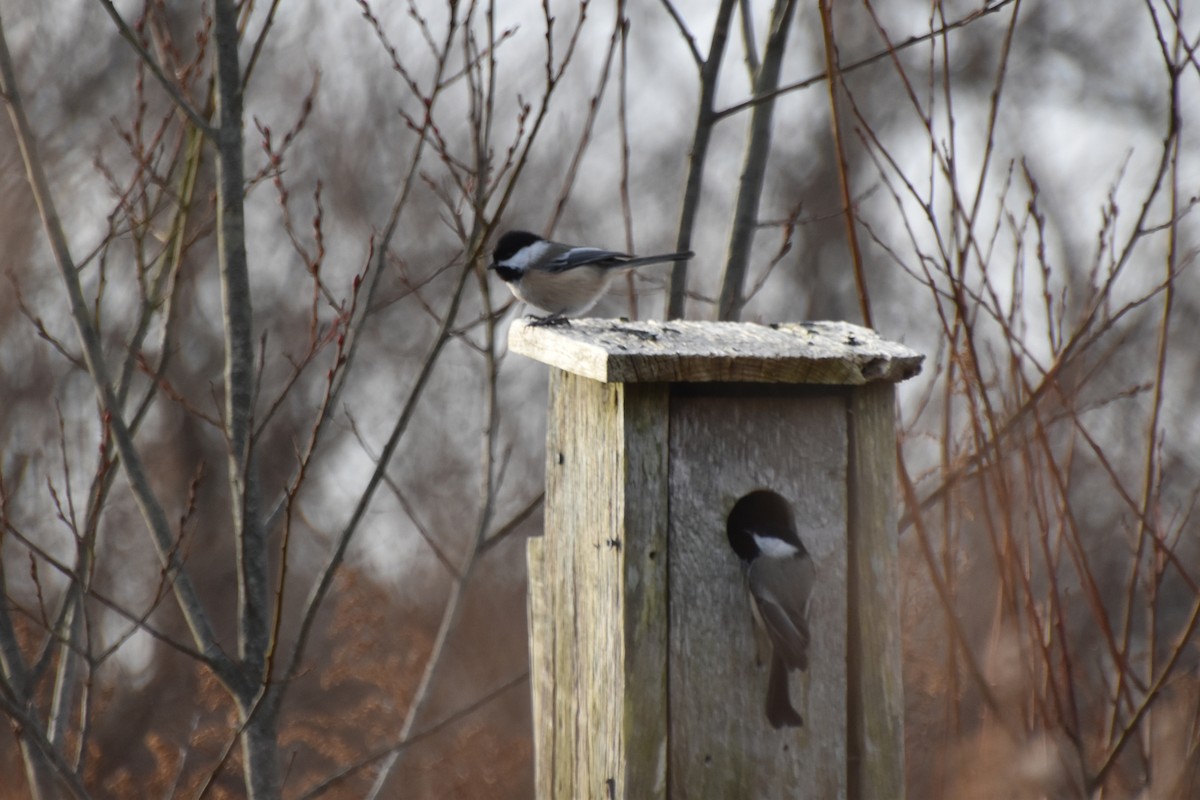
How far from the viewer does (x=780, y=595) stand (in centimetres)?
188

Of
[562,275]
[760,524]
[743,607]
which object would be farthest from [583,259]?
[743,607]

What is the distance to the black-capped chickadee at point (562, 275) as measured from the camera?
3.54 meters

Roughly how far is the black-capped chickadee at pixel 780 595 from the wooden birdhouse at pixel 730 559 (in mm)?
13

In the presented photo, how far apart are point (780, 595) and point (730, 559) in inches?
4.1

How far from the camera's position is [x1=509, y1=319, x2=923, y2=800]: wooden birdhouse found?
6.17 ft

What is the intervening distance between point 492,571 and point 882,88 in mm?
4957

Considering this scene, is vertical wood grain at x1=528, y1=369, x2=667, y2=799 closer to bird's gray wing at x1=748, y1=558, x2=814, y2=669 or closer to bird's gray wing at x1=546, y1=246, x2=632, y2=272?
bird's gray wing at x1=748, y1=558, x2=814, y2=669

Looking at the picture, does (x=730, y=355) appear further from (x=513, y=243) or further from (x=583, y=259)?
(x=513, y=243)

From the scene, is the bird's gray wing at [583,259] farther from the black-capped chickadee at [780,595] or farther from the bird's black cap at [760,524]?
Answer: the black-capped chickadee at [780,595]

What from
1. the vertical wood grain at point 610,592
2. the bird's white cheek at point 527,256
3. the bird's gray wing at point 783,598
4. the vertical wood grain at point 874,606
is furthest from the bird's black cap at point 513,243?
the bird's gray wing at point 783,598

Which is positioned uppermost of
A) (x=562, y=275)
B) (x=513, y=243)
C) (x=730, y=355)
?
(x=513, y=243)

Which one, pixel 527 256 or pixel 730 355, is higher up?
pixel 527 256

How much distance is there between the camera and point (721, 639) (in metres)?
1.93

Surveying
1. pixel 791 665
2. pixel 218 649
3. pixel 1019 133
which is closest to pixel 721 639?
pixel 791 665
